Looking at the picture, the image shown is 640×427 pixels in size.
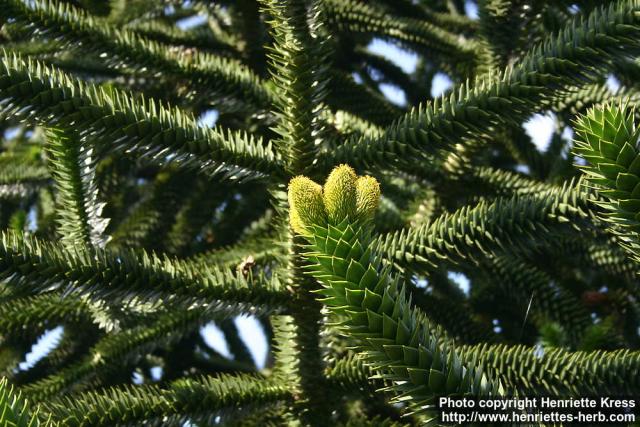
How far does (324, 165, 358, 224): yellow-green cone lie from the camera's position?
58.1 inches

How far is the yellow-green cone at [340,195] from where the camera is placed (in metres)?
1.47

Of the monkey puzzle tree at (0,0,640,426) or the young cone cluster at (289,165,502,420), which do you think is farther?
the monkey puzzle tree at (0,0,640,426)

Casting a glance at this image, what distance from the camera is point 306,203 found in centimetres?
149

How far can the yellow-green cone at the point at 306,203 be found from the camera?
148 centimetres

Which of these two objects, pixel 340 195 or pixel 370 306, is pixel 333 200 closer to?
pixel 340 195

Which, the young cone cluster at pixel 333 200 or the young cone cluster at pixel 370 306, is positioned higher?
the young cone cluster at pixel 333 200

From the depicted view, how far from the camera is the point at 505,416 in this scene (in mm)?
1461

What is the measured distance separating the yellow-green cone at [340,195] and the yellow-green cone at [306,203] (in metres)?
0.02

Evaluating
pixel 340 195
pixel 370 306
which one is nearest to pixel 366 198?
pixel 340 195

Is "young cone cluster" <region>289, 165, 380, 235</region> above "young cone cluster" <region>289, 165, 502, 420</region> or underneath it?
above

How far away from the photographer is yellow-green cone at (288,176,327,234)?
1481mm

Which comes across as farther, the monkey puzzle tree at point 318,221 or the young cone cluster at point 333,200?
the monkey puzzle tree at point 318,221

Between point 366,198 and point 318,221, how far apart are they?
0.36ft

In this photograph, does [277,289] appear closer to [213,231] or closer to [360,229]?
[360,229]
